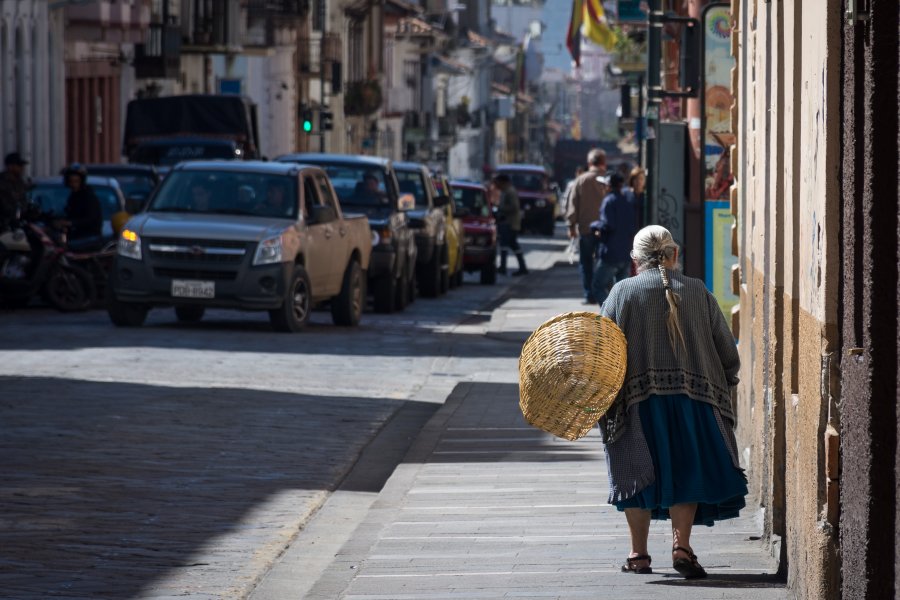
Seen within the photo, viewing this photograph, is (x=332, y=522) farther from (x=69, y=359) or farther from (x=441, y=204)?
(x=441, y=204)

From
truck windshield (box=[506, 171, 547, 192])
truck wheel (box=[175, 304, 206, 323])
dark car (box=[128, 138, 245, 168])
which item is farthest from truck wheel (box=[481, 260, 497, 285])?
truck windshield (box=[506, 171, 547, 192])

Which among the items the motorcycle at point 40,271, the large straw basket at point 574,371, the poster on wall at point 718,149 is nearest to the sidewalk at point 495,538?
the large straw basket at point 574,371

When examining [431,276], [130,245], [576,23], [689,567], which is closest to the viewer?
[689,567]

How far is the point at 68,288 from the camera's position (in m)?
23.9

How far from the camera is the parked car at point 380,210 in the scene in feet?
84.9

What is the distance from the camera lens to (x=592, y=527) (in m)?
9.64

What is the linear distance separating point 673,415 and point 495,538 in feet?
4.21

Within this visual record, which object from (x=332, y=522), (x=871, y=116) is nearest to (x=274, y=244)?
(x=332, y=522)

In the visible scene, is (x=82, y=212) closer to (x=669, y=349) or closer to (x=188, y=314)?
(x=188, y=314)

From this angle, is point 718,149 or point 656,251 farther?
point 718,149

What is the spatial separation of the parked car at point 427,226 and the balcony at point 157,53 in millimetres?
16745

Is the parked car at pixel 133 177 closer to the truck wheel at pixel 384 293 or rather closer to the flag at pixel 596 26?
the truck wheel at pixel 384 293

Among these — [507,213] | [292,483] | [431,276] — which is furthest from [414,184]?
[292,483]

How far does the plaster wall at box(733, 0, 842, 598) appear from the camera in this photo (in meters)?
6.23
